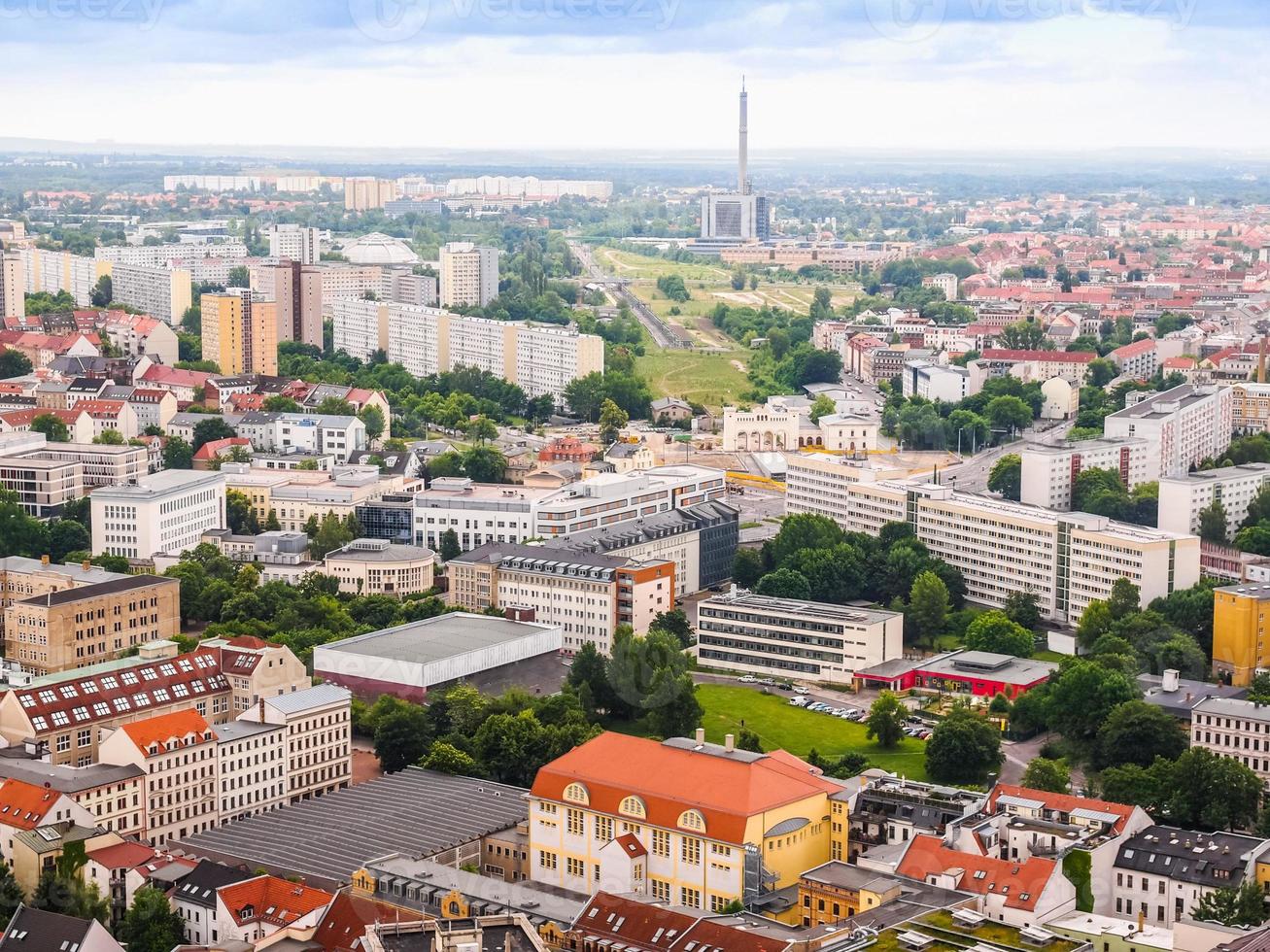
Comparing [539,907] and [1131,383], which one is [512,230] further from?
[539,907]

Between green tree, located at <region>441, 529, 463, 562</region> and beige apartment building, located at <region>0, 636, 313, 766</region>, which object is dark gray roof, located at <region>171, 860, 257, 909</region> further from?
green tree, located at <region>441, 529, 463, 562</region>

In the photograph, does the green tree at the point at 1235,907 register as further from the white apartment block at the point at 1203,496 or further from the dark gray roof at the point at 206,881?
the white apartment block at the point at 1203,496

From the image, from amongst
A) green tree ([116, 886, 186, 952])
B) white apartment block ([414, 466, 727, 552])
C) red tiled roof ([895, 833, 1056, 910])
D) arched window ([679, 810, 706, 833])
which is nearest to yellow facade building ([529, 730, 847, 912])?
arched window ([679, 810, 706, 833])

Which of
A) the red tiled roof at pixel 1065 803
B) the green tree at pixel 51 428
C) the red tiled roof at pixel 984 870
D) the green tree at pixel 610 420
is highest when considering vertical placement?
the green tree at pixel 51 428

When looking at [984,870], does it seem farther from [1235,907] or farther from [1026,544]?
[1026,544]

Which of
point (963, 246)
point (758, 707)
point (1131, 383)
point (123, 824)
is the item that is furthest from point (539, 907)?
point (963, 246)

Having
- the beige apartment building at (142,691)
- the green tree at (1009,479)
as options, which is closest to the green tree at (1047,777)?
the beige apartment building at (142,691)
